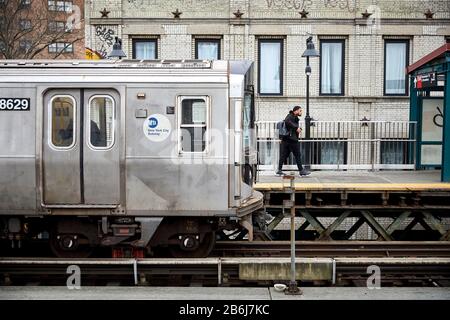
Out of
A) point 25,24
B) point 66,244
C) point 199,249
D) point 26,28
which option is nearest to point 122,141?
point 66,244

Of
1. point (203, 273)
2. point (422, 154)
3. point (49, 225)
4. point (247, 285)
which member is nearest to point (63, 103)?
point (49, 225)

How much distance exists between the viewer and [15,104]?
9.09 m

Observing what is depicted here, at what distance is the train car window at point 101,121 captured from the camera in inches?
357

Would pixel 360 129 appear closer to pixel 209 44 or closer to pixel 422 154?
pixel 422 154

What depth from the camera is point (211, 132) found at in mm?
9094

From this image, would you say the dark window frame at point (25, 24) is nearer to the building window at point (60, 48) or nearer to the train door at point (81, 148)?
the building window at point (60, 48)

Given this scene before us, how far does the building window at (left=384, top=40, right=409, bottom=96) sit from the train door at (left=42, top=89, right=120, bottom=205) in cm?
1474

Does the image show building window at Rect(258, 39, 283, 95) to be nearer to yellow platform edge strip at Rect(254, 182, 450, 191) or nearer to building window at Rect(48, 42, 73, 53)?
building window at Rect(48, 42, 73, 53)

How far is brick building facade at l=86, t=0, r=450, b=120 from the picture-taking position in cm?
2100

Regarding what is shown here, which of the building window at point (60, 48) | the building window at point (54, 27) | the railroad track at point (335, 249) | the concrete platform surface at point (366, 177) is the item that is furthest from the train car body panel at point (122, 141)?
the building window at point (54, 27)

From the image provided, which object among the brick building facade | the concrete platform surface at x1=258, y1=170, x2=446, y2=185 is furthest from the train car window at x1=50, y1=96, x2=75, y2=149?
the brick building facade

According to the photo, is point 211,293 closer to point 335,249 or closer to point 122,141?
point 122,141

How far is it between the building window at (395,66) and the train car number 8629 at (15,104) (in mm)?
15380

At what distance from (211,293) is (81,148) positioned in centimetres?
304
